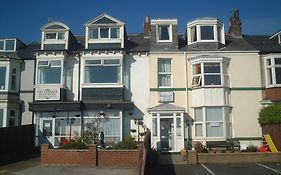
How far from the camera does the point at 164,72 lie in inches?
900

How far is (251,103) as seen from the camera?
870 inches

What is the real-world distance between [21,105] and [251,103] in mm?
16967

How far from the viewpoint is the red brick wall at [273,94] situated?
2169cm

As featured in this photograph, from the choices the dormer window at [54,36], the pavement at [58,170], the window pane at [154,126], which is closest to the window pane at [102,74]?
the dormer window at [54,36]

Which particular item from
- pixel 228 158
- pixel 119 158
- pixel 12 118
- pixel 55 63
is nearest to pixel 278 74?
pixel 228 158

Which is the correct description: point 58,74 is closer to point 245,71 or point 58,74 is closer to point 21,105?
point 21,105

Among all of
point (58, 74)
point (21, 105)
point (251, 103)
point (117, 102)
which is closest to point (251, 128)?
point (251, 103)

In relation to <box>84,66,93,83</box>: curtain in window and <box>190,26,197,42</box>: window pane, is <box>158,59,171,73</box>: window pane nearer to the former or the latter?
<box>190,26,197,42</box>: window pane

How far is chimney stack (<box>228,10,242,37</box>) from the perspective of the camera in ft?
85.9

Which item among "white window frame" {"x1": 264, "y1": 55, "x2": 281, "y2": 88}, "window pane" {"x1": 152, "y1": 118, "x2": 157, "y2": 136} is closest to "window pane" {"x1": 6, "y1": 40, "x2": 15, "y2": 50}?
"window pane" {"x1": 152, "y1": 118, "x2": 157, "y2": 136}

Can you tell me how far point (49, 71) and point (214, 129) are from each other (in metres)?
12.6

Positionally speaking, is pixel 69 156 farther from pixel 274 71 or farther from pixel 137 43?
pixel 274 71

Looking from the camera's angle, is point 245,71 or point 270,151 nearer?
point 270,151

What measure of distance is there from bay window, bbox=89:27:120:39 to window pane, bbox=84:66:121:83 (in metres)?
2.46
